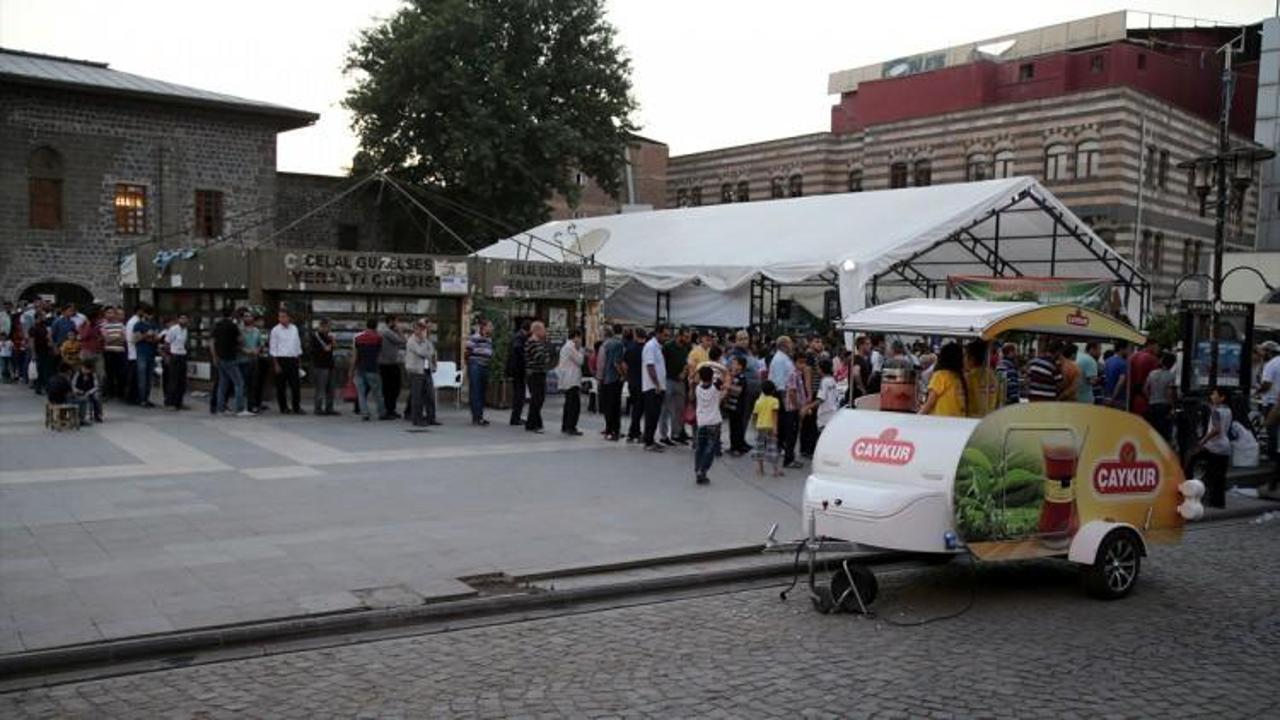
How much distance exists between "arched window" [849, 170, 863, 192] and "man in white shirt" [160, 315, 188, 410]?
31670 mm

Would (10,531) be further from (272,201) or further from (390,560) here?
(272,201)

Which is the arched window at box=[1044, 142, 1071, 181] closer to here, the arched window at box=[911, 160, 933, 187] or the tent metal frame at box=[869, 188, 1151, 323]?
the arched window at box=[911, 160, 933, 187]

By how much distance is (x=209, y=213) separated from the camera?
36.9 meters

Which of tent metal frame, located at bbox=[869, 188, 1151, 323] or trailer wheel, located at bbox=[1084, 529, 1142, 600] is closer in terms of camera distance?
trailer wheel, located at bbox=[1084, 529, 1142, 600]

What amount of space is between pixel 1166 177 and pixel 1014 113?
559cm

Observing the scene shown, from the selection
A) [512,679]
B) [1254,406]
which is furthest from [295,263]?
[1254,406]

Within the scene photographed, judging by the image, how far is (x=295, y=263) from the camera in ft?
61.8

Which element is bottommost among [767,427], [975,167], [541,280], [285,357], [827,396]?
[767,427]

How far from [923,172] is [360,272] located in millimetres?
27489

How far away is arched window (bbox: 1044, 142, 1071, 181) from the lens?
35688mm

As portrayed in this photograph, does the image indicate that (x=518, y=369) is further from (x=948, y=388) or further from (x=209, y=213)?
(x=209, y=213)

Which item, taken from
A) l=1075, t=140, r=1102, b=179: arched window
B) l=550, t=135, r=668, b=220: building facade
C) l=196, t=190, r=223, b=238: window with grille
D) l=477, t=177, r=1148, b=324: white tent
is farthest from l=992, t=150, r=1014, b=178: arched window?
l=196, t=190, r=223, b=238: window with grille

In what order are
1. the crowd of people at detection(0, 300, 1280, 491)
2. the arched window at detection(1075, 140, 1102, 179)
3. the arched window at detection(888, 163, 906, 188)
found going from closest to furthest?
the crowd of people at detection(0, 300, 1280, 491)
the arched window at detection(1075, 140, 1102, 179)
the arched window at detection(888, 163, 906, 188)

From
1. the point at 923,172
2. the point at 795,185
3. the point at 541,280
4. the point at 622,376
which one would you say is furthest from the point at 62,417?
the point at 795,185
